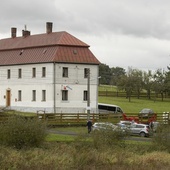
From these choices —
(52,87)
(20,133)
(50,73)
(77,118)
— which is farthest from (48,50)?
(20,133)

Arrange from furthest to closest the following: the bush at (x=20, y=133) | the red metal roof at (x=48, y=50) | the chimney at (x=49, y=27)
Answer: the chimney at (x=49, y=27), the red metal roof at (x=48, y=50), the bush at (x=20, y=133)

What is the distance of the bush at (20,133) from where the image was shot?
35.5m

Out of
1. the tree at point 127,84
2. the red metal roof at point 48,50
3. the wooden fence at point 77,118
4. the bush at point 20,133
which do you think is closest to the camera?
the bush at point 20,133

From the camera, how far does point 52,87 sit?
59906 mm

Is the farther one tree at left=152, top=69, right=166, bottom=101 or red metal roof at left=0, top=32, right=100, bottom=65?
tree at left=152, top=69, right=166, bottom=101

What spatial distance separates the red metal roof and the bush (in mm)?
23360

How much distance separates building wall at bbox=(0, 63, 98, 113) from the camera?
59969 mm

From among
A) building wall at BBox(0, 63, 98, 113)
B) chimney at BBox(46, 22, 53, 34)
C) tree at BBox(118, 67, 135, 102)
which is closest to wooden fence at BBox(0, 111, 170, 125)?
building wall at BBox(0, 63, 98, 113)

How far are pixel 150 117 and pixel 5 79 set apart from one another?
1948 cm

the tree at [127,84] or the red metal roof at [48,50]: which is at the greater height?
the red metal roof at [48,50]

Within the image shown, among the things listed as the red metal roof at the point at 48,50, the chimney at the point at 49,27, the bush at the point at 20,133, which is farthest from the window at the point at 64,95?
the bush at the point at 20,133

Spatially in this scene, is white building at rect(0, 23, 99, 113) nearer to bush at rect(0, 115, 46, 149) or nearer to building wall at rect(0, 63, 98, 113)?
building wall at rect(0, 63, 98, 113)

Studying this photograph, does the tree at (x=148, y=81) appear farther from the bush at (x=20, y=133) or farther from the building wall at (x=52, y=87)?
the bush at (x=20, y=133)

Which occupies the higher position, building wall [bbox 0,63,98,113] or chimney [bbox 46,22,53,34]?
chimney [bbox 46,22,53,34]
